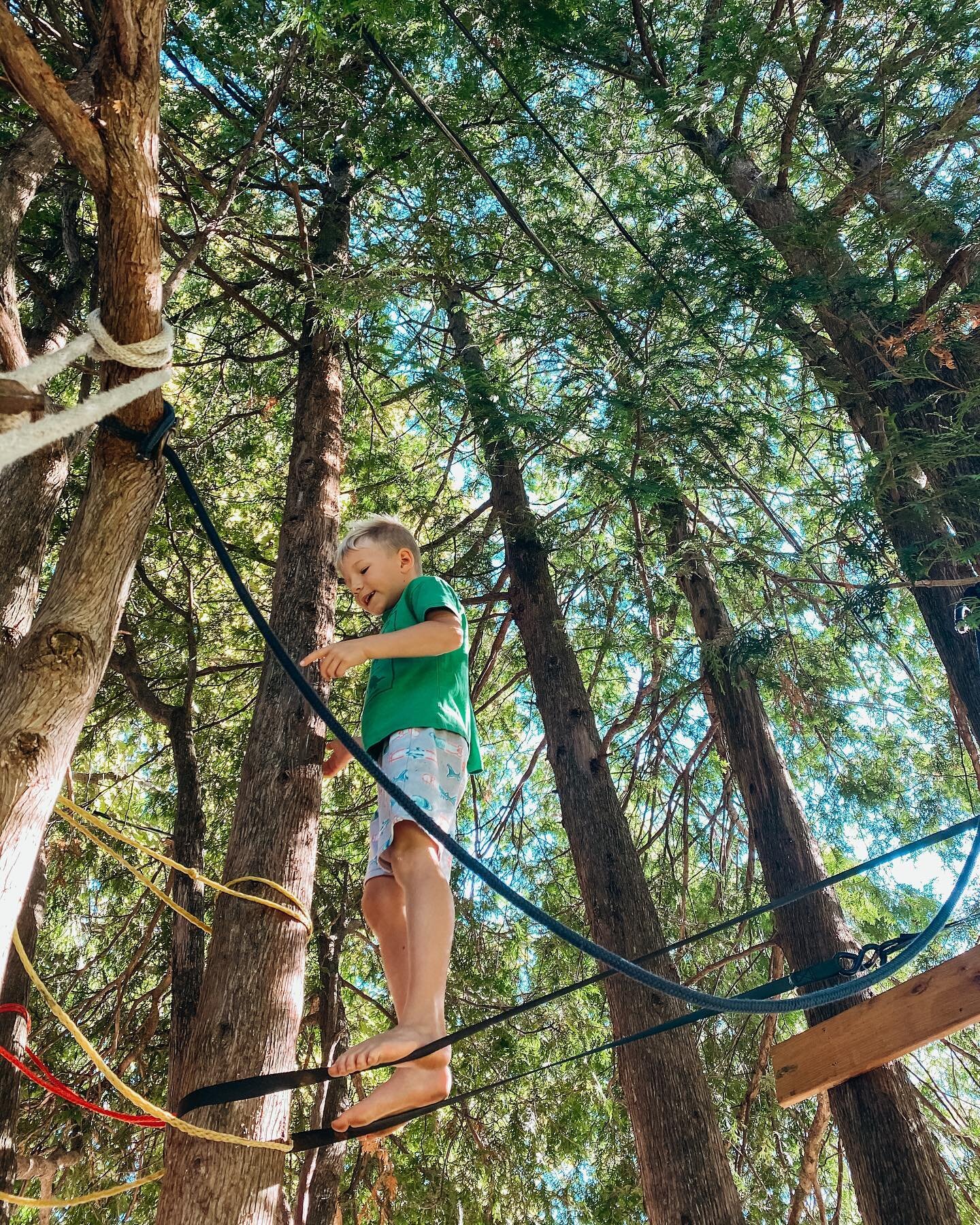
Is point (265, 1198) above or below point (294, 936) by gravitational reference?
below

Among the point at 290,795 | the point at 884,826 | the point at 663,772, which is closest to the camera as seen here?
the point at 290,795

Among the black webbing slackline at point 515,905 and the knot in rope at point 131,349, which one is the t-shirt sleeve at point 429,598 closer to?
the black webbing slackline at point 515,905

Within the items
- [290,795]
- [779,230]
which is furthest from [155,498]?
[779,230]

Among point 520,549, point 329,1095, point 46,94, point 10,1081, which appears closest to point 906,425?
point 520,549

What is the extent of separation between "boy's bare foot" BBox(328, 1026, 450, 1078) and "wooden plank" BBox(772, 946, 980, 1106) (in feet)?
4.12

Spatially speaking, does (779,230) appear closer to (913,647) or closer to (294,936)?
(913,647)

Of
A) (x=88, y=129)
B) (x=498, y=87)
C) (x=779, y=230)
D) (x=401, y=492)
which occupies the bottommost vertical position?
(x=88, y=129)

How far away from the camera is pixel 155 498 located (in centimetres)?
210

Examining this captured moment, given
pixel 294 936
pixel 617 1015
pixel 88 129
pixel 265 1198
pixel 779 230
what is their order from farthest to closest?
pixel 779 230
pixel 617 1015
pixel 294 936
pixel 265 1198
pixel 88 129

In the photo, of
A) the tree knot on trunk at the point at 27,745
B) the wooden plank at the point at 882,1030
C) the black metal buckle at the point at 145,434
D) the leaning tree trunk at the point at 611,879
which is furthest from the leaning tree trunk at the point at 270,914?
the wooden plank at the point at 882,1030

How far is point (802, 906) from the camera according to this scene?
14.6ft

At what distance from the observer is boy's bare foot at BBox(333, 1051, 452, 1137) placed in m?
1.96

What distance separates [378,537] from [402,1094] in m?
1.55

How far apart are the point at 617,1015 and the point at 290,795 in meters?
2.03
